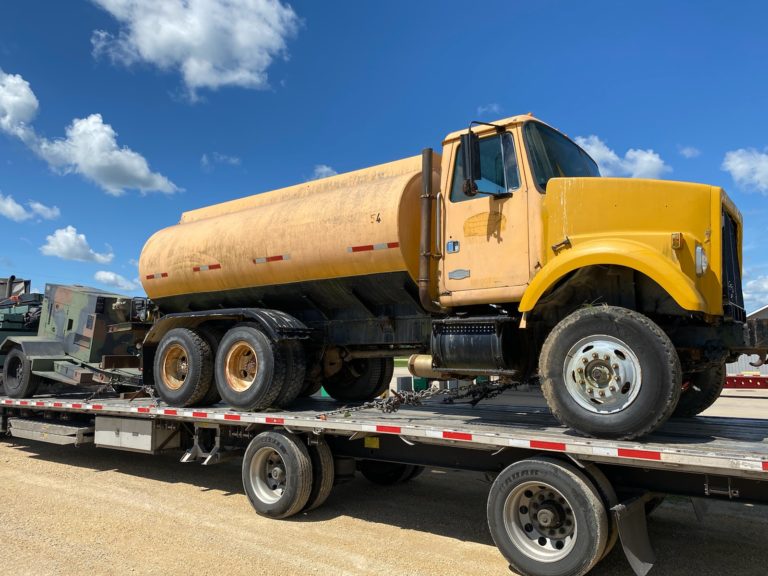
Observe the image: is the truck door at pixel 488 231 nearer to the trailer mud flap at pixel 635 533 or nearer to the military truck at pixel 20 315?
the trailer mud flap at pixel 635 533

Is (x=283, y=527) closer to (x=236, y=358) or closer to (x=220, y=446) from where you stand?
(x=220, y=446)

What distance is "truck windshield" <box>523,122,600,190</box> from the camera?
558 cm

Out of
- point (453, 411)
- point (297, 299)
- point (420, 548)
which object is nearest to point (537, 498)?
point (420, 548)

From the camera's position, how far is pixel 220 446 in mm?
7289

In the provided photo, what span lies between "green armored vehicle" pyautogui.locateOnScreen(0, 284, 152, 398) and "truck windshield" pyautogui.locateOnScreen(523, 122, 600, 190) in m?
6.69

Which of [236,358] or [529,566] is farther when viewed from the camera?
[236,358]

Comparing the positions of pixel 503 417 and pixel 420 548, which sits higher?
pixel 503 417

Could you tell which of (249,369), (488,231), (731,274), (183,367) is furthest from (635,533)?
→ (183,367)

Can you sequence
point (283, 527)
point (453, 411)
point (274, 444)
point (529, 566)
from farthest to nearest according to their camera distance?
point (453, 411)
point (274, 444)
point (283, 527)
point (529, 566)

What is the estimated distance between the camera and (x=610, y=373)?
15.0ft

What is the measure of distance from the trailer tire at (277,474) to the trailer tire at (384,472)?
4.98ft

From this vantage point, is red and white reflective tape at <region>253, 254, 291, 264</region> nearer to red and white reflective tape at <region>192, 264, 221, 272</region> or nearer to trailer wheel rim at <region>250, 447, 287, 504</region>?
red and white reflective tape at <region>192, 264, 221, 272</region>

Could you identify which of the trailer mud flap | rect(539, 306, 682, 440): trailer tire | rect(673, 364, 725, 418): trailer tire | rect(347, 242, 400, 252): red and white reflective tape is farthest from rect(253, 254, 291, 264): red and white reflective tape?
rect(673, 364, 725, 418): trailer tire

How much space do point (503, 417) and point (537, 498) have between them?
1.54m
